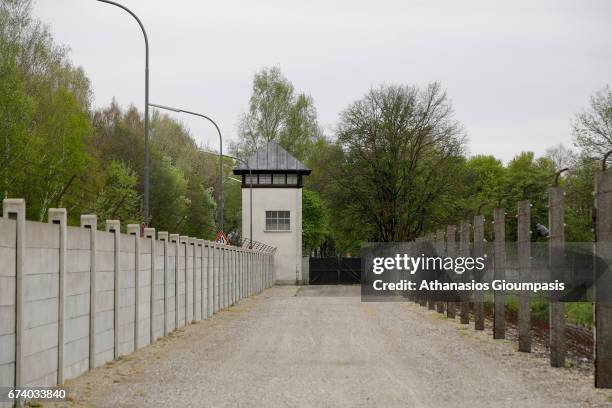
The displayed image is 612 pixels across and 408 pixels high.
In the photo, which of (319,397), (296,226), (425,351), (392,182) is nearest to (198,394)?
(319,397)

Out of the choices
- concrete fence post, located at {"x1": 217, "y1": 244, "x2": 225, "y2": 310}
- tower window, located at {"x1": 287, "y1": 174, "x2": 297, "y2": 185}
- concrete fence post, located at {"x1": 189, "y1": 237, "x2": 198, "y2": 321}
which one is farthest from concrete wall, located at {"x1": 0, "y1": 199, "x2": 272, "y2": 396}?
tower window, located at {"x1": 287, "y1": 174, "x2": 297, "y2": 185}

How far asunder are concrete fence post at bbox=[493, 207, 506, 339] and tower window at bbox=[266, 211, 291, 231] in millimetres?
46901

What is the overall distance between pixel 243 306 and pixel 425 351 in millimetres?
17229

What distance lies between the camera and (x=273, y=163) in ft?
218

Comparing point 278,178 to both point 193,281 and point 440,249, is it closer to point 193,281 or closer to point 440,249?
point 440,249

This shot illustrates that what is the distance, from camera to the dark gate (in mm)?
69438

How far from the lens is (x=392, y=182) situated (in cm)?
5634

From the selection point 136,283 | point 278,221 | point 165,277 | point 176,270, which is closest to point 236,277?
point 176,270

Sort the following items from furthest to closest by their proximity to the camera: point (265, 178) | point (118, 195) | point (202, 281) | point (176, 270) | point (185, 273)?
point (265, 178) → point (118, 195) → point (202, 281) → point (185, 273) → point (176, 270)

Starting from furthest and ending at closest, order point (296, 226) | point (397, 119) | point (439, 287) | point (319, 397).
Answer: point (296, 226) → point (397, 119) → point (439, 287) → point (319, 397)

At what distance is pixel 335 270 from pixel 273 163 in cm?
947

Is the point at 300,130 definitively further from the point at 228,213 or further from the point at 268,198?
the point at 268,198

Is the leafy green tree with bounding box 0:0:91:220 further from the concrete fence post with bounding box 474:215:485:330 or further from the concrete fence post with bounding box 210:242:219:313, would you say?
the concrete fence post with bounding box 474:215:485:330

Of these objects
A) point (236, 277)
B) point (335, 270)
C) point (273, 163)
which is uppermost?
point (273, 163)
